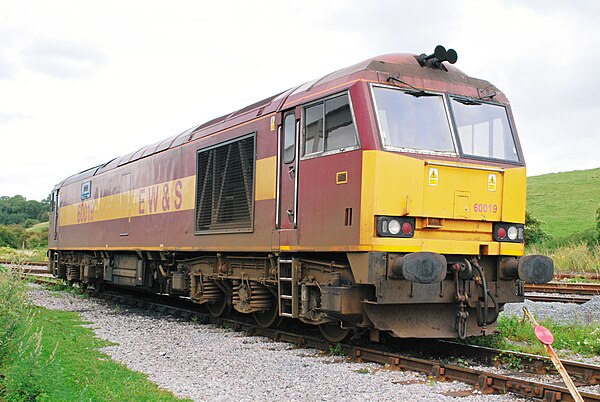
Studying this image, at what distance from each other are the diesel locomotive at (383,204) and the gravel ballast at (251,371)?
63cm

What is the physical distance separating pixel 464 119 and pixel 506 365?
3.15m

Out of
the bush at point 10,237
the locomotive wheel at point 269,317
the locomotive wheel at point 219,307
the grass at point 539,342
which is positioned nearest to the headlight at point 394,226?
the grass at point 539,342

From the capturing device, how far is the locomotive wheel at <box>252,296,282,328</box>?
10.6m

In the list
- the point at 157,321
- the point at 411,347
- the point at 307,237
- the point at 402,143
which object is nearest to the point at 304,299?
the point at 307,237

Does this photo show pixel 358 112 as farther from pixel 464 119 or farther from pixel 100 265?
pixel 100 265

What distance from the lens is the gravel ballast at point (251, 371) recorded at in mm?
6516

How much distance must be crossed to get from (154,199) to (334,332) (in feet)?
21.5

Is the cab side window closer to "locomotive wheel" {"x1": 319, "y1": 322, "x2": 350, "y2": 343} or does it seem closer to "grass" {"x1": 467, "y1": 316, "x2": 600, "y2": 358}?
"locomotive wheel" {"x1": 319, "y1": 322, "x2": 350, "y2": 343}

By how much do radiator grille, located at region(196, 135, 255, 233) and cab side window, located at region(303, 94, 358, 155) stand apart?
1.72 metres

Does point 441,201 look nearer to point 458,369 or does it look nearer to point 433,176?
point 433,176

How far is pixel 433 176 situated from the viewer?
26.3ft

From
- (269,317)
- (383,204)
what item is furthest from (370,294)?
(269,317)

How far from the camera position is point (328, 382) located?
7.03 m

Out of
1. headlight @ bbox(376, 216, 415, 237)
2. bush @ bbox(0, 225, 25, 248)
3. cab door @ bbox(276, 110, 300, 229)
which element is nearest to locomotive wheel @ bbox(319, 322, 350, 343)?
cab door @ bbox(276, 110, 300, 229)
